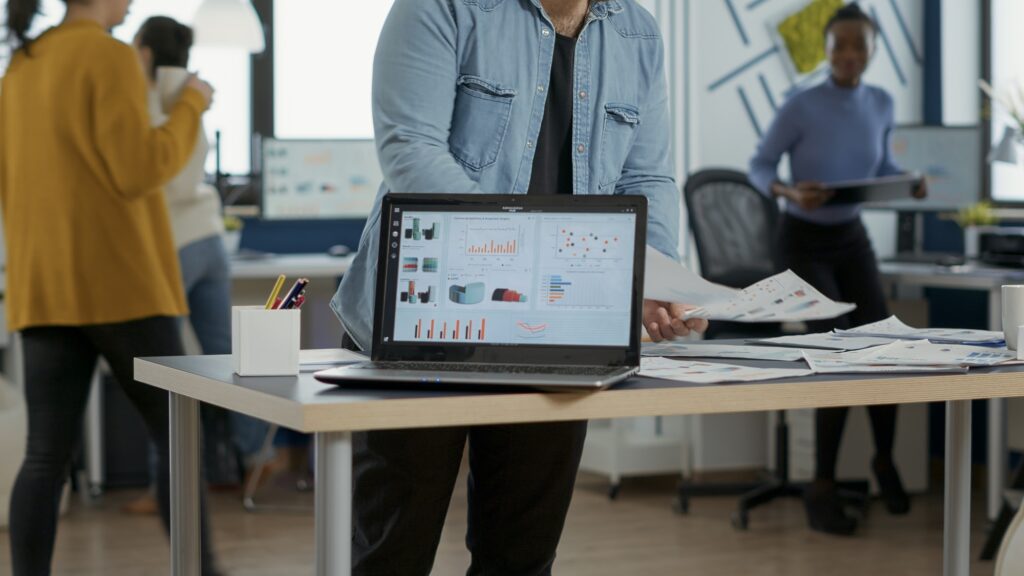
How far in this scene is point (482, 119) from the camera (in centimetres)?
184

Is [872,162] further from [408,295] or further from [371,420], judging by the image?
[371,420]

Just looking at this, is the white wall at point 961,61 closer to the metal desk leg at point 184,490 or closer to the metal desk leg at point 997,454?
the metal desk leg at point 997,454

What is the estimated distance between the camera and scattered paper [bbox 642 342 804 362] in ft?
5.85

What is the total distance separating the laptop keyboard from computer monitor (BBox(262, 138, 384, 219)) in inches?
134

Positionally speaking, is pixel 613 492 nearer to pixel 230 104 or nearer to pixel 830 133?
pixel 830 133

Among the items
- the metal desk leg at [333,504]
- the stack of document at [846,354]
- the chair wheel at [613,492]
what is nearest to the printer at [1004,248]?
the chair wheel at [613,492]

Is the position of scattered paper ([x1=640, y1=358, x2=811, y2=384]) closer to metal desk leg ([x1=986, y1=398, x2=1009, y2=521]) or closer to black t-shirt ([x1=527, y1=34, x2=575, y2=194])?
black t-shirt ([x1=527, y1=34, x2=575, y2=194])

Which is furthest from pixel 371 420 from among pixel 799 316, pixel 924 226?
pixel 924 226

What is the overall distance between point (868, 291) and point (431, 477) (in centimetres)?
260

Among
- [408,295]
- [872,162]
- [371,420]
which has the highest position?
[872,162]

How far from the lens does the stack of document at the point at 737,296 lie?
5.60ft

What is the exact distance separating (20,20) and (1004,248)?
3071mm

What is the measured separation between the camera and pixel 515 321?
157 centimetres

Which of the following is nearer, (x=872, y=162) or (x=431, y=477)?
(x=431, y=477)
